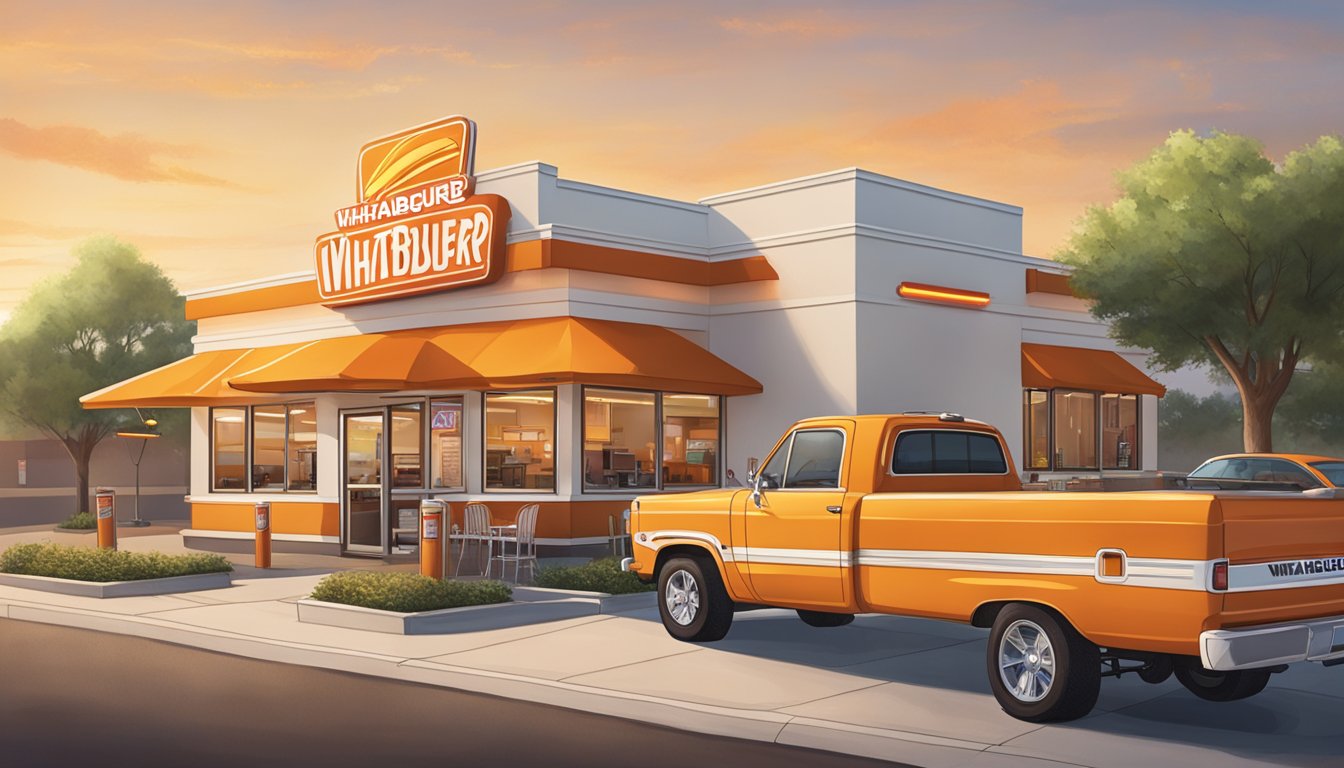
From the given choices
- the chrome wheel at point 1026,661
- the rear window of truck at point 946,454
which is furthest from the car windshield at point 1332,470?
the chrome wheel at point 1026,661

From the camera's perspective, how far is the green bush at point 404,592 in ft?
48.8

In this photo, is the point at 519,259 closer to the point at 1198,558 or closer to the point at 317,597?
the point at 317,597

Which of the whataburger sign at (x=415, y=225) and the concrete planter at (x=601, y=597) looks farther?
the whataburger sign at (x=415, y=225)

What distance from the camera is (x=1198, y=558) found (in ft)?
28.7

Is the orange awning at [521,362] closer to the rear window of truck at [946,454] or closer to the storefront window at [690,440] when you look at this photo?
the storefront window at [690,440]

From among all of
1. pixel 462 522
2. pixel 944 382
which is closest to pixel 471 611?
pixel 462 522

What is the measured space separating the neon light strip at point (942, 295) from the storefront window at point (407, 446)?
8.48 metres

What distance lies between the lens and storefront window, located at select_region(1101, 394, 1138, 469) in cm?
2727

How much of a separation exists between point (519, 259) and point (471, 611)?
27.2 feet

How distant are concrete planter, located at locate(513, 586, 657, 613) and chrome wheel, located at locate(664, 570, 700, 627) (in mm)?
2290

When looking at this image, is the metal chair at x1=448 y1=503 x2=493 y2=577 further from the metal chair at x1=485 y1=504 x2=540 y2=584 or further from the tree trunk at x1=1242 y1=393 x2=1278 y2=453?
the tree trunk at x1=1242 y1=393 x2=1278 y2=453

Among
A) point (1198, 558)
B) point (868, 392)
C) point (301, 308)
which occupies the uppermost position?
point (301, 308)

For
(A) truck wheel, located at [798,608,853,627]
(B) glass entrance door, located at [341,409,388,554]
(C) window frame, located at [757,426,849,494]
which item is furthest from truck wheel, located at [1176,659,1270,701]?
(B) glass entrance door, located at [341,409,388,554]

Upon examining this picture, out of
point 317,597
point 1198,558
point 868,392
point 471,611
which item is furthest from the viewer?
point 868,392
